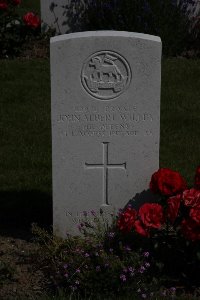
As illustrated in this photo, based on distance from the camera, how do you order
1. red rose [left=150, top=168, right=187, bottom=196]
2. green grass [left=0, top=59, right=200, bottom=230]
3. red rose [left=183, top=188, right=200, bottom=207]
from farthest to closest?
1. green grass [left=0, top=59, right=200, bottom=230]
2. red rose [left=150, top=168, right=187, bottom=196]
3. red rose [left=183, top=188, right=200, bottom=207]

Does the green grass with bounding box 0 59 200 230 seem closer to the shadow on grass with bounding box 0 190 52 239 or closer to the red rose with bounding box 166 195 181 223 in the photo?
the shadow on grass with bounding box 0 190 52 239

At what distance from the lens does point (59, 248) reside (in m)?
5.71

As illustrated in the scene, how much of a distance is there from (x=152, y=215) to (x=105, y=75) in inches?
39.7

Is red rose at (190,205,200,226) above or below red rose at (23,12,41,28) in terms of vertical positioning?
below

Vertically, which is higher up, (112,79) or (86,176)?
(112,79)

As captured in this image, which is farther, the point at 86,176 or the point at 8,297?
the point at 86,176

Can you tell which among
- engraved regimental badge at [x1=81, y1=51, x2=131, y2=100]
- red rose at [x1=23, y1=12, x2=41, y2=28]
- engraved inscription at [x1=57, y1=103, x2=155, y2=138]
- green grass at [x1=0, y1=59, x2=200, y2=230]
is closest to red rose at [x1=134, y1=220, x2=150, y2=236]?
engraved inscription at [x1=57, y1=103, x2=155, y2=138]

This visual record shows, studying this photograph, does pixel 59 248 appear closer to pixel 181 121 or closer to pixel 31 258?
pixel 31 258

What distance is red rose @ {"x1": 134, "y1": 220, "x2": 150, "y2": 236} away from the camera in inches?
208

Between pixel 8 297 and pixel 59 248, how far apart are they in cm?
61

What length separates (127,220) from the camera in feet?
17.6

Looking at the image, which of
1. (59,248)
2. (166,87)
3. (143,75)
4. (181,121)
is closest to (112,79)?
(143,75)

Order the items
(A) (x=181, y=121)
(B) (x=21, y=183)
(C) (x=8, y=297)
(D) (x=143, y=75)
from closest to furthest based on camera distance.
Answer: (C) (x=8, y=297), (D) (x=143, y=75), (B) (x=21, y=183), (A) (x=181, y=121)

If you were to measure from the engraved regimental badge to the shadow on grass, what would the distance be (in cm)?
123
